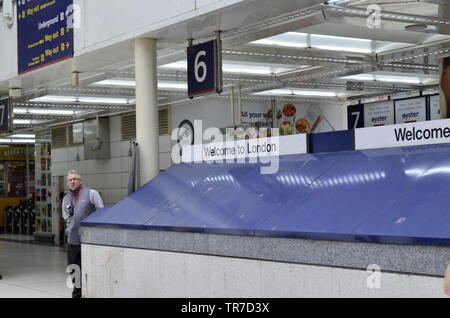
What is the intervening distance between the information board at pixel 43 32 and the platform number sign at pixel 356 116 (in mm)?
6048

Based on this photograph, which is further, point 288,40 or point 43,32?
point 43,32

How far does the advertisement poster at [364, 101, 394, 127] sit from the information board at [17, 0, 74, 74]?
593 cm

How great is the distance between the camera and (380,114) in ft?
42.2

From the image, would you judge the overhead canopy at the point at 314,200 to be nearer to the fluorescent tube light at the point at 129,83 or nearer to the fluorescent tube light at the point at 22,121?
the fluorescent tube light at the point at 129,83

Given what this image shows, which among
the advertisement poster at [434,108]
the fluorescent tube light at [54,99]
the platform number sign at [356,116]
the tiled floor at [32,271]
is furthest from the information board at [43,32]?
the advertisement poster at [434,108]

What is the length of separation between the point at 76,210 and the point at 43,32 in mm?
2917

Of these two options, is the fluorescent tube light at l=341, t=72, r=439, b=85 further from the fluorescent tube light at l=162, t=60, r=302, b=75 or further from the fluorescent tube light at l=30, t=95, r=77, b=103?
the fluorescent tube light at l=30, t=95, r=77, b=103

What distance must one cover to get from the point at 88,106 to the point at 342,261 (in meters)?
12.2

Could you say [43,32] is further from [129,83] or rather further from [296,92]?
[296,92]

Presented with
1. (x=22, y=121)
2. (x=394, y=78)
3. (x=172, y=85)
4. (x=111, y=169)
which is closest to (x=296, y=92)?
(x=394, y=78)

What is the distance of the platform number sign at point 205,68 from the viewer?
7.97m

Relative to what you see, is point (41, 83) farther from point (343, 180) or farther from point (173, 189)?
point (343, 180)

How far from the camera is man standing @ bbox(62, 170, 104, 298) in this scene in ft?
29.5
